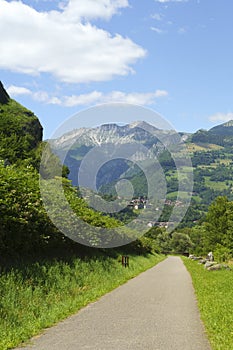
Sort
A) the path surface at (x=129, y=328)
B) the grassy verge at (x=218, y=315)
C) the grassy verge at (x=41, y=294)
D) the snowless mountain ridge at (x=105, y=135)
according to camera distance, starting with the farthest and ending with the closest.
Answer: the snowless mountain ridge at (x=105, y=135) → the grassy verge at (x=41, y=294) → the grassy verge at (x=218, y=315) → the path surface at (x=129, y=328)

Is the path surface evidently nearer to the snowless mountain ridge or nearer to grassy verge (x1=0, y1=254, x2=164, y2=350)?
grassy verge (x1=0, y1=254, x2=164, y2=350)

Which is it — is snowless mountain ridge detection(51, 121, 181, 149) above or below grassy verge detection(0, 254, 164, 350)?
above

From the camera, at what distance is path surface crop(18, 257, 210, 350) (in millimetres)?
7551

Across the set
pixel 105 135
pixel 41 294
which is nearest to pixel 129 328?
pixel 41 294

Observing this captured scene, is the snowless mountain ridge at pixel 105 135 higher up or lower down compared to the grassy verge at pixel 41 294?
higher up

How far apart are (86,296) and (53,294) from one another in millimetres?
1794

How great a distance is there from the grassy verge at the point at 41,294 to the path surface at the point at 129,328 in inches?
15.3

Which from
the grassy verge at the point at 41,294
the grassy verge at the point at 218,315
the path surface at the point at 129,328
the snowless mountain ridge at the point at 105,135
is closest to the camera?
the path surface at the point at 129,328

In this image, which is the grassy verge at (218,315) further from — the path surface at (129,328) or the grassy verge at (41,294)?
the grassy verge at (41,294)

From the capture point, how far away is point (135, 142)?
1307 inches

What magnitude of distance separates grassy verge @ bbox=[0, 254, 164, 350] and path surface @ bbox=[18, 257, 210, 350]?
0.39m

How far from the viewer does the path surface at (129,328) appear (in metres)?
7.55

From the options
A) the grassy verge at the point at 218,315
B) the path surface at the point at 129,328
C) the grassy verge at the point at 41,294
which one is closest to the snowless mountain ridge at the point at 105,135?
the grassy verge at the point at 41,294

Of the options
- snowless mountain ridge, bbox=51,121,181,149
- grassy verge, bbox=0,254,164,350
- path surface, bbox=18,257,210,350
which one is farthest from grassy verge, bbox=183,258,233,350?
snowless mountain ridge, bbox=51,121,181,149
